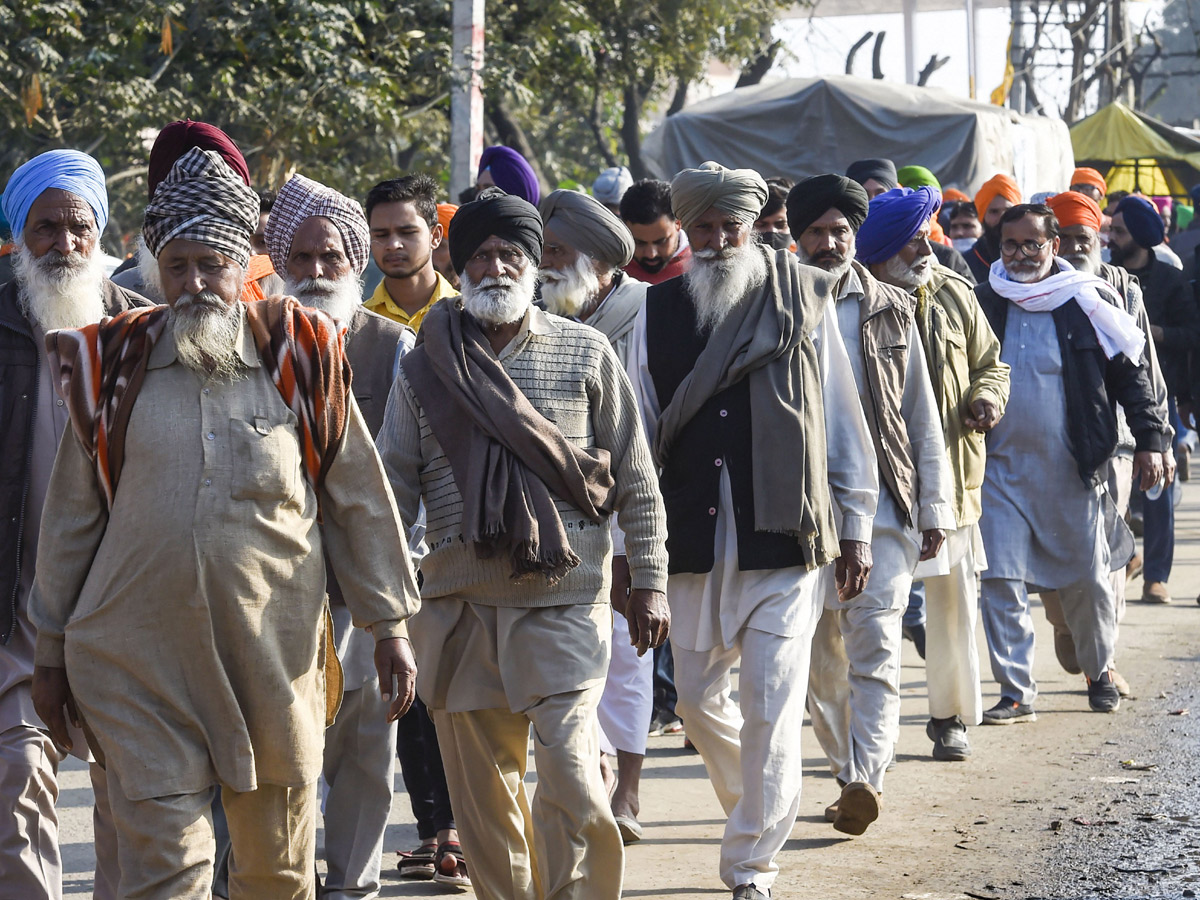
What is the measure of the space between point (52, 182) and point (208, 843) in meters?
1.98

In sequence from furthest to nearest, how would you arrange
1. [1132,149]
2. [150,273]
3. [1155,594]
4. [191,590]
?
[1132,149], [1155,594], [150,273], [191,590]

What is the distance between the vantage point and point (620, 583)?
5051 millimetres

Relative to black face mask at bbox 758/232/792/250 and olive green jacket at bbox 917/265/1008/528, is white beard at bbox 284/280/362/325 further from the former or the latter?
black face mask at bbox 758/232/792/250

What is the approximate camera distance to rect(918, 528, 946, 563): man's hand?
618 cm

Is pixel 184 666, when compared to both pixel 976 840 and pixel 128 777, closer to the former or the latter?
pixel 128 777

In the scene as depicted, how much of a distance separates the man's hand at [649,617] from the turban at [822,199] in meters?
2.02

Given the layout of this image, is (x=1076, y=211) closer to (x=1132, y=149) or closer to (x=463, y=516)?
(x=463, y=516)

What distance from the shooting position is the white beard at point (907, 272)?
6.88 meters

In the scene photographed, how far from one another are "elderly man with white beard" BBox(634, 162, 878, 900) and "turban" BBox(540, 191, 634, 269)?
26cm

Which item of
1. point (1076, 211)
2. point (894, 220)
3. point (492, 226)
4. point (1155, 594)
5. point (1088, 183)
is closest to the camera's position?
point (492, 226)

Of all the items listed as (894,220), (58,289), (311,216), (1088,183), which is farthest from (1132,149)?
(58,289)

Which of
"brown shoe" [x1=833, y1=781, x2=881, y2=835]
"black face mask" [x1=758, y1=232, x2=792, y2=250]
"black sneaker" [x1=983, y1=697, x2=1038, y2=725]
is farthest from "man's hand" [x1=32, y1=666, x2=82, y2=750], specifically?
"black sneaker" [x1=983, y1=697, x2=1038, y2=725]

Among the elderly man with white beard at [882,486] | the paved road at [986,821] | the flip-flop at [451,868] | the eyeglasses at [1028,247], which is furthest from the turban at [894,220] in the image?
the flip-flop at [451,868]

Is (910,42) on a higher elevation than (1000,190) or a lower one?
higher
